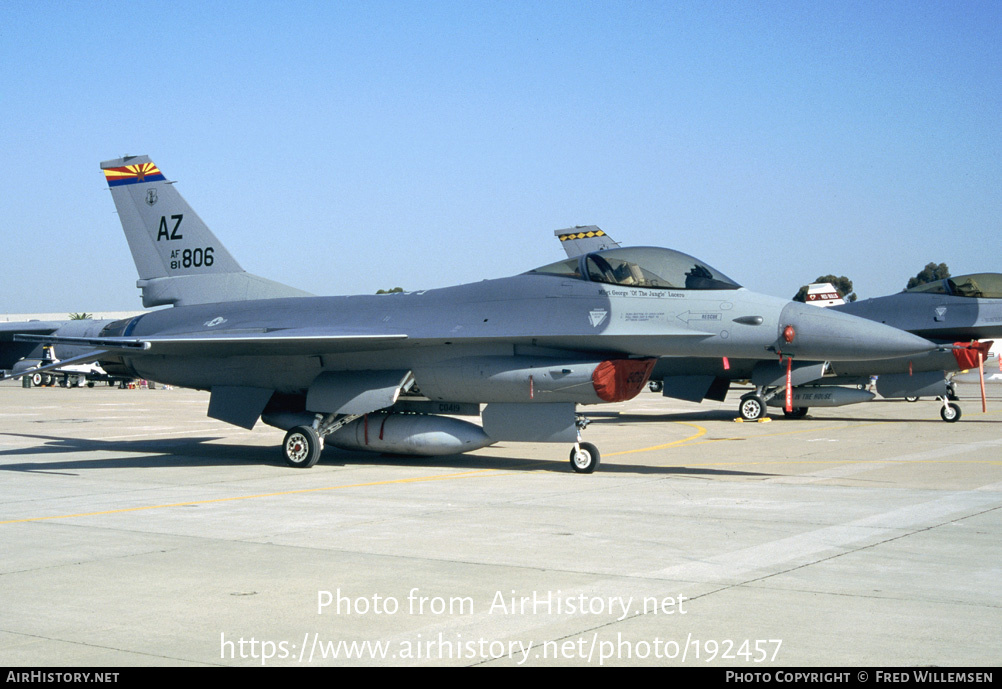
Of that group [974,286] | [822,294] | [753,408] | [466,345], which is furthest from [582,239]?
[822,294]

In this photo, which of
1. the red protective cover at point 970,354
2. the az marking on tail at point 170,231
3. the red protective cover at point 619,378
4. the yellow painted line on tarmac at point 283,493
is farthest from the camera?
the red protective cover at point 970,354

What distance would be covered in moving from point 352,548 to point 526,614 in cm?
245

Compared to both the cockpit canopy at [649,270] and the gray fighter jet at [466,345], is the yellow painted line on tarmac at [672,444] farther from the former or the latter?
the cockpit canopy at [649,270]

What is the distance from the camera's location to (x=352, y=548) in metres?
7.41

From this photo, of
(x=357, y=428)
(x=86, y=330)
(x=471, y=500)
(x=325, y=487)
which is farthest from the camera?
(x=86, y=330)

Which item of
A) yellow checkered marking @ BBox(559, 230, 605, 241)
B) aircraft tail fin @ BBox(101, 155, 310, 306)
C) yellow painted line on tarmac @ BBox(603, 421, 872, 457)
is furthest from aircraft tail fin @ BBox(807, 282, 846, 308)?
aircraft tail fin @ BBox(101, 155, 310, 306)

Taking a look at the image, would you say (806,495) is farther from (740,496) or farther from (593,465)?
(593,465)

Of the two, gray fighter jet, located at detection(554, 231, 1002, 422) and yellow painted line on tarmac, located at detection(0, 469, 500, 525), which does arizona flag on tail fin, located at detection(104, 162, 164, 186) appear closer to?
yellow painted line on tarmac, located at detection(0, 469, 500, 525)

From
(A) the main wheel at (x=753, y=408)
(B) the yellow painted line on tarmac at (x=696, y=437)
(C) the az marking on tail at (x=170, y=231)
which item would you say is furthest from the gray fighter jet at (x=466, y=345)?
(A) the main wheel at (x=753, y=408)

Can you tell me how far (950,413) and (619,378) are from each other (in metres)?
12.7

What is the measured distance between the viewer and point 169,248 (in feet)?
54.1

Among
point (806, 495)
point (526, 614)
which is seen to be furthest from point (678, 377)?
point (526, 614)

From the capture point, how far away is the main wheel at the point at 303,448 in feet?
44.7

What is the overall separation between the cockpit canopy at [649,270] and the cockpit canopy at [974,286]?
10.9m
